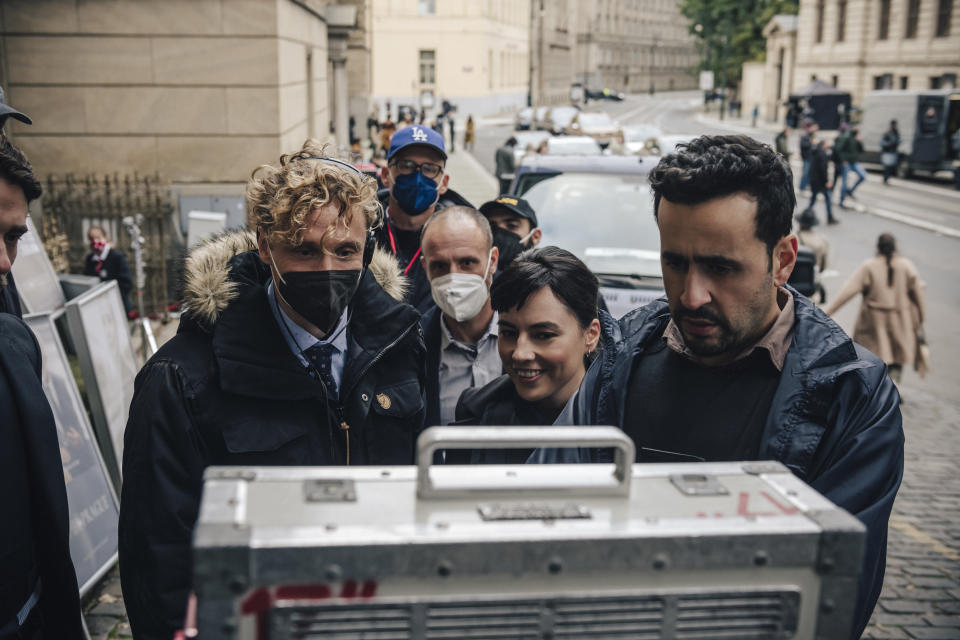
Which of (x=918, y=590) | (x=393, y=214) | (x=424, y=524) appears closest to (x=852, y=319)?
(x=918, y=590)

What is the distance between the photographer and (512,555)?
1132mm

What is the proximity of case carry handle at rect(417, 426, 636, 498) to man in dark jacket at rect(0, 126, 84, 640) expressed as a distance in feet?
5.55

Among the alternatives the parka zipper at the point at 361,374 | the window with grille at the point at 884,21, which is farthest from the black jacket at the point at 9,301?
the window with grille at the point at 884,21

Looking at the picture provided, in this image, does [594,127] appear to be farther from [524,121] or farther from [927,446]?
[927,446]

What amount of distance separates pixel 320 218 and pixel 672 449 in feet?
3.69

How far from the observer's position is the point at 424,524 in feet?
3.81

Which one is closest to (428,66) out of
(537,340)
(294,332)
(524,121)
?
(524,121)

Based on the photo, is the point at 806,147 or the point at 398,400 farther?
the point at 806,147

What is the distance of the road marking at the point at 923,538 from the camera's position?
5.73 meters

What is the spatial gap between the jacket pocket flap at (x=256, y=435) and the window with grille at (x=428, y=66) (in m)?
60.1

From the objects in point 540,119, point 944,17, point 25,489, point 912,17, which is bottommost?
point 25,489

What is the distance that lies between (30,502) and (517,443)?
1860mm

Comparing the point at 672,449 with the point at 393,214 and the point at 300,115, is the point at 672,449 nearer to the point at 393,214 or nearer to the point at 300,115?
the point at 393,214

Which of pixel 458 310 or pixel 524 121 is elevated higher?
pixel 524 121
